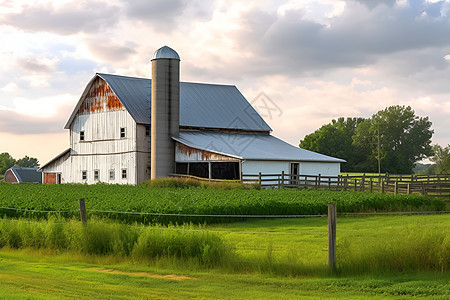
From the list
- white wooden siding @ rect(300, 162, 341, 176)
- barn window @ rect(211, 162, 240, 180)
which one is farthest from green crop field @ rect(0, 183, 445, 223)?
barn window @ rect(211, 162, 240, 180)

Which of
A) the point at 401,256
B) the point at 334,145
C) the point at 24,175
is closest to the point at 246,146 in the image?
the point at 401,256

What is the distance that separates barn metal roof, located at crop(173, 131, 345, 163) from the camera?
4061cm

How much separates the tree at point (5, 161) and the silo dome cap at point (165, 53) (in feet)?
324

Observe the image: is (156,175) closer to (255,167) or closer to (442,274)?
(255,167)

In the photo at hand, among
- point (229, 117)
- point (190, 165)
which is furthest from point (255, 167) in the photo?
point (229, 117)

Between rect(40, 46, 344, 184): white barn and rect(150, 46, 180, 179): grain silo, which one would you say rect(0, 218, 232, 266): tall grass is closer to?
rect(40, 46, 344, 184): white barn

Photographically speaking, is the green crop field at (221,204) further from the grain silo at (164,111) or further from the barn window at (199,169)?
the barn window at (199,169)

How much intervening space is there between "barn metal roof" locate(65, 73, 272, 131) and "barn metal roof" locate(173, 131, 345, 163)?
135cm

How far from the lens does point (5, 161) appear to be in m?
143

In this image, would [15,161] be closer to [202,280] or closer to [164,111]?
[164,111]

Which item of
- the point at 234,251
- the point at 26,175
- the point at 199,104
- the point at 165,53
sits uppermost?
the point at 165,53

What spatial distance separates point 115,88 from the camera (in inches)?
1804

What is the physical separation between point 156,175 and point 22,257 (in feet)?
88.8

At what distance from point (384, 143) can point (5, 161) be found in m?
90.3
